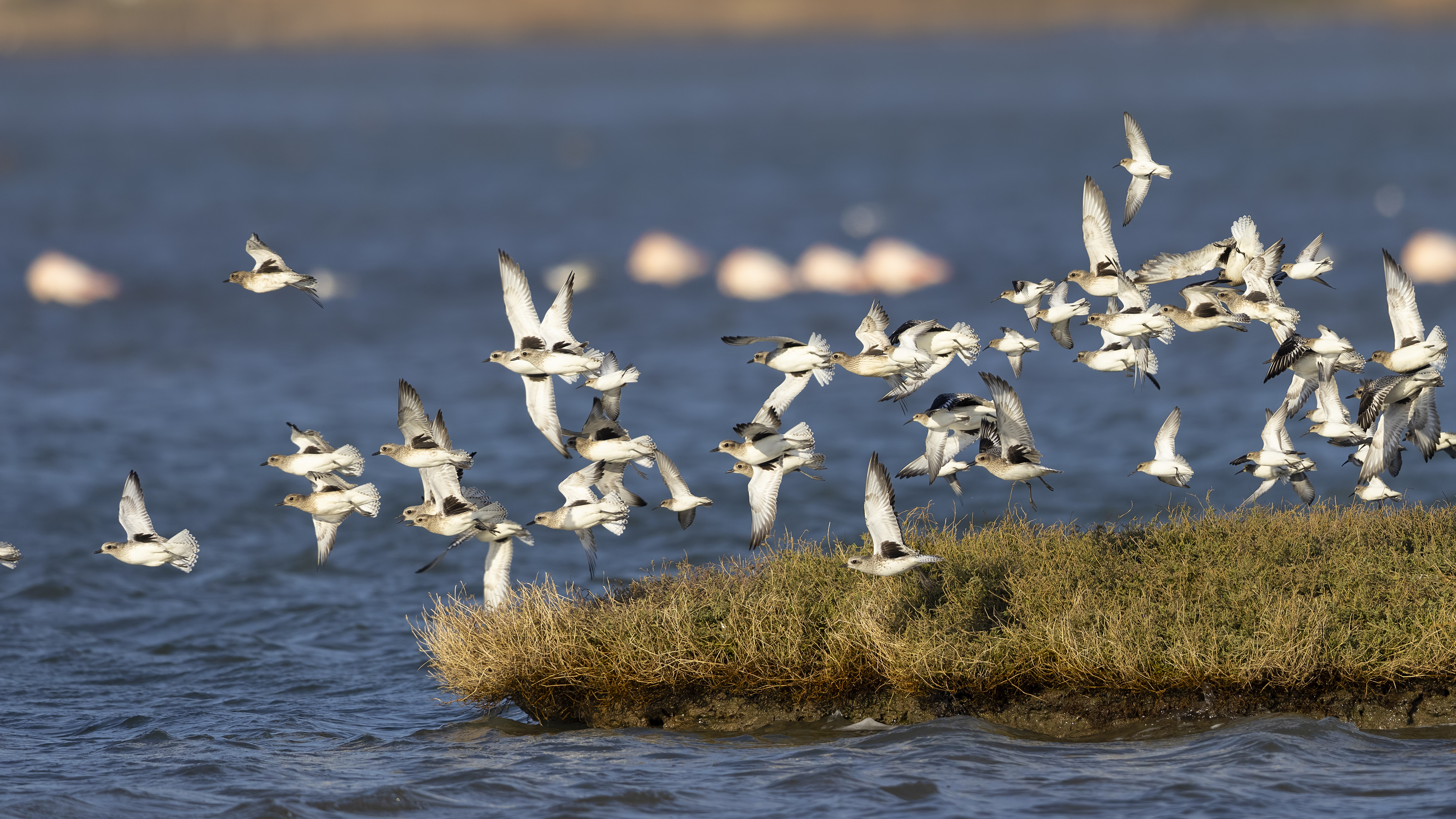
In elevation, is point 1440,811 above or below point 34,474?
below

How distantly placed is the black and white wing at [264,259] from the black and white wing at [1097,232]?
7.85m

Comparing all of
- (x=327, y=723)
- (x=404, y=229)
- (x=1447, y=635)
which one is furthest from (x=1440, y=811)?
(x=404, y=229)

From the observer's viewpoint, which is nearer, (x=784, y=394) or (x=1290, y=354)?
(x=1290, y=354)

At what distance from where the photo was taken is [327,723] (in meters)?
16.6

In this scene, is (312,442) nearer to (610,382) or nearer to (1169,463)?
(610,382)

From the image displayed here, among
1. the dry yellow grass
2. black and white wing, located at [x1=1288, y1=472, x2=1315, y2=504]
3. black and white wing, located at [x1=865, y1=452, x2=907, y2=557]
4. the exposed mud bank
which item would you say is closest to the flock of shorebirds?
black and white wing, located at [x1=865, y1=452, x2=907, y2=557]

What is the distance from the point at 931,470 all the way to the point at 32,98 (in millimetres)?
179015

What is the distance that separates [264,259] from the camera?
611 inches

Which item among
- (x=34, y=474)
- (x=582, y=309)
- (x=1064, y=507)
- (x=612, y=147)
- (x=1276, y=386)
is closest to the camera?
(x=1064, y=507)

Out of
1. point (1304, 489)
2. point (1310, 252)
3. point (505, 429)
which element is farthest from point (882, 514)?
point (505, 429)

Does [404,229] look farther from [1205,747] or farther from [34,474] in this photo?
[1205,747]

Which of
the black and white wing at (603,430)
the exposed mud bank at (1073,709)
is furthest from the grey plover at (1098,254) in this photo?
the black and white wing at (603,430)

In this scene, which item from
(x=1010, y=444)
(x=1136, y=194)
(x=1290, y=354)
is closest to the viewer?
(x=1290, y=354)

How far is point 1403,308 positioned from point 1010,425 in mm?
3630
